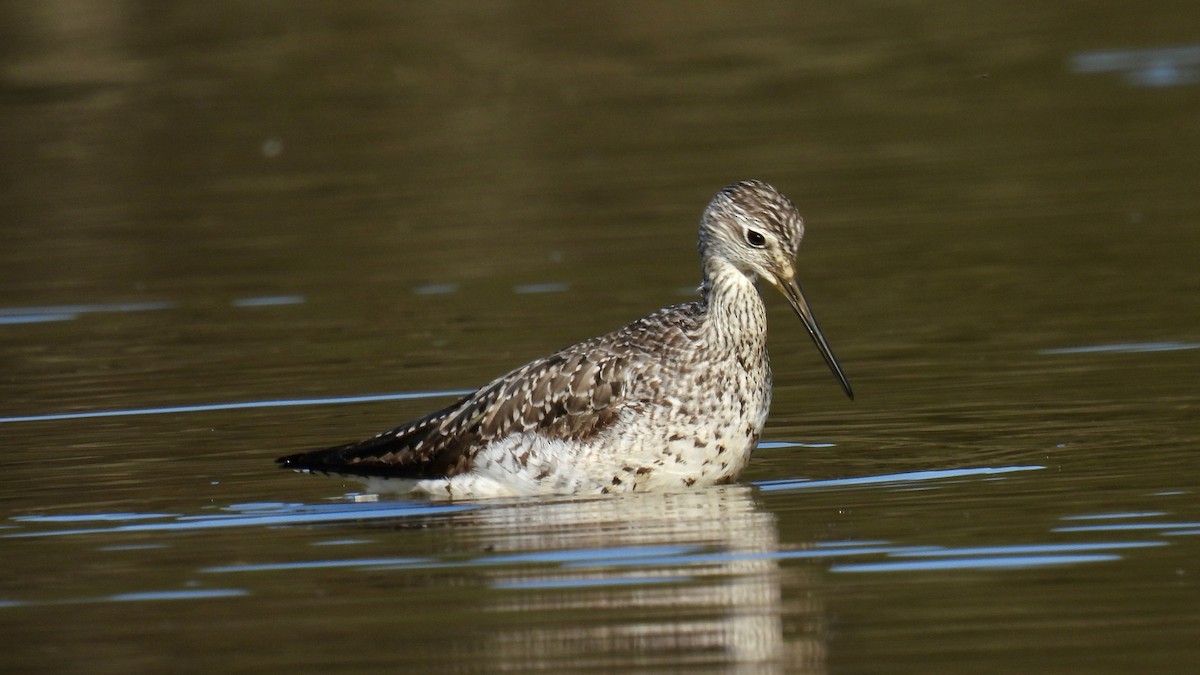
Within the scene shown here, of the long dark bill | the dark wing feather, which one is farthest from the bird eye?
the dark wing feather

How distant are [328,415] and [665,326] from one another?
9.05 feet

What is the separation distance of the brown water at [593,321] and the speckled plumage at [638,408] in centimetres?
20

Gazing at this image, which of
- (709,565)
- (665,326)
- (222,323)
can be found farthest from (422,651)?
(222,323)

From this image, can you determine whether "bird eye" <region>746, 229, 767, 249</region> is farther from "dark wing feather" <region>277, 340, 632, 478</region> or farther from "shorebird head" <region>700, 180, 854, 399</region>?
"dark wing feather" <region>277, 340, 632, 478</region>

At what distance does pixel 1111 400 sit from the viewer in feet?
41.0

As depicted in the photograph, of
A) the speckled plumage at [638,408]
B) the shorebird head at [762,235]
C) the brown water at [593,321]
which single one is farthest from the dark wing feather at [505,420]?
the shorebird head at [762,235]

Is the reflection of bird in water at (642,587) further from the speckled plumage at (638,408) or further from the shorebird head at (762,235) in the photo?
the shorebird head at (762,235)

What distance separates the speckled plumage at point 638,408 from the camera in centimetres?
1101

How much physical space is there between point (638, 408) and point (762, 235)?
42.0 inches

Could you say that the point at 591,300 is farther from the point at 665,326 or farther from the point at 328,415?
the point at 665,326

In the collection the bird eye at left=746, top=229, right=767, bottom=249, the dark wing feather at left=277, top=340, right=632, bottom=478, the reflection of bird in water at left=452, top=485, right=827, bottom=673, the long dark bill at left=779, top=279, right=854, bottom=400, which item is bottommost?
the reflection of bird in water at left=452, top=485, right=827, bottom=673

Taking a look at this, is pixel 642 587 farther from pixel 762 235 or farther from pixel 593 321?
pixel 593 321

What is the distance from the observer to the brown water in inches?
339

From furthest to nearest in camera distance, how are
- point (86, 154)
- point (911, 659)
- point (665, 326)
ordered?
point (86, 154) < point (665, 326) < point (911, 659)
